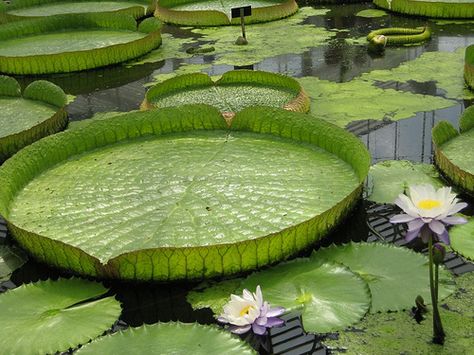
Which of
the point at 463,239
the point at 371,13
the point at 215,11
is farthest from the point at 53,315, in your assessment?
the point at 371,13

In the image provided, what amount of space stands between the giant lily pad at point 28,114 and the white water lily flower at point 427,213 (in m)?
2.44

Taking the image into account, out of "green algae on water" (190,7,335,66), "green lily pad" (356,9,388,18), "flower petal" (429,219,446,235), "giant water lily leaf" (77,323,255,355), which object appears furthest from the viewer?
"green lily pad" (356,9,388,18)

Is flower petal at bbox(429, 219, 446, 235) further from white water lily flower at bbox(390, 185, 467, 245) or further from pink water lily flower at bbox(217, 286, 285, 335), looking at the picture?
pink water lily flower at bbox(217, 286, 285, 335)

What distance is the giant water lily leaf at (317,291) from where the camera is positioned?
201cm

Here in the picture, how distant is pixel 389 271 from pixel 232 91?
2.17 meters

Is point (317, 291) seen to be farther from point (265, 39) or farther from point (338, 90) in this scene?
point (265, 39)

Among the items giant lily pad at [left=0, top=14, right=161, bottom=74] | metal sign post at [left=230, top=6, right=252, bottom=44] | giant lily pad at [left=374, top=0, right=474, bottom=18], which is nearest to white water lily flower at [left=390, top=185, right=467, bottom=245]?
giant lily pad at [left=0, top=14, right=161, bottom=74]

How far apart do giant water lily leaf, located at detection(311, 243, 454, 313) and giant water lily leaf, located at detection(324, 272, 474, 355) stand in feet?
0.16

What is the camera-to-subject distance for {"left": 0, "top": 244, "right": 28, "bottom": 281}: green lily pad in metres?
2.49

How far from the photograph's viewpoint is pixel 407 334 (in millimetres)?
1945

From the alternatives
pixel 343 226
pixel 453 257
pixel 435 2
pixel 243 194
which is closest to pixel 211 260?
pixel 243 194

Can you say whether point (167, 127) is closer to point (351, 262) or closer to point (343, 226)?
point (343, 226)

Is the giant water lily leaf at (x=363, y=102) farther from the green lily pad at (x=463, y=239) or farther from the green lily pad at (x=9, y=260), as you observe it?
the green lily pad at (x=9, y=260)

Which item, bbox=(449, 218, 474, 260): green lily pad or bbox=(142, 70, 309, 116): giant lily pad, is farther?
bbox=(142, 70, 309, 116): giant lily pad
